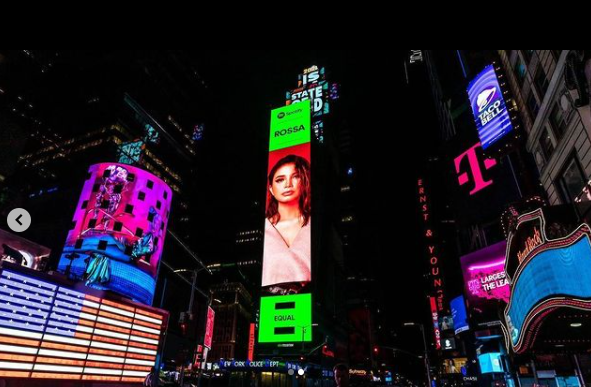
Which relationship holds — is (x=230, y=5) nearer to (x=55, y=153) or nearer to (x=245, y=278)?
(x=55, y=153)

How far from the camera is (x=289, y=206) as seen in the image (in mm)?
62000

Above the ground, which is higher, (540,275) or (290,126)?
(290,126)

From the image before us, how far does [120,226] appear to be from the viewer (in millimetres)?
36062

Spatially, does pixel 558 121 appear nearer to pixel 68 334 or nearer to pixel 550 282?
pixel 550 282

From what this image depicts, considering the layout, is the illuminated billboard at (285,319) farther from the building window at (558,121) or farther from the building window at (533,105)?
the building window at (558,121)

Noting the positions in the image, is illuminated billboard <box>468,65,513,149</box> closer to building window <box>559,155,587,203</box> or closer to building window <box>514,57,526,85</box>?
building window <box>559,155,587,203</box>

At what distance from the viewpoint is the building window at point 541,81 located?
1841cm

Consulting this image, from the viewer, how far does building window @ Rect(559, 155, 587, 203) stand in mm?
15648

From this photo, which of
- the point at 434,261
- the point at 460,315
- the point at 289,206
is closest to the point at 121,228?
the point at 289,206

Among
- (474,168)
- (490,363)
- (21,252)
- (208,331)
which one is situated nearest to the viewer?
(21,252)

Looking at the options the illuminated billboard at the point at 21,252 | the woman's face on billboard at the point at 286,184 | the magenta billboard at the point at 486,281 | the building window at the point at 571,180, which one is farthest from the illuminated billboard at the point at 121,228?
the building window at the point at 571,180

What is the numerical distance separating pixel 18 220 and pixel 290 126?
2319 inches

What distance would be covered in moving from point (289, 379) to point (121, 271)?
30627mm

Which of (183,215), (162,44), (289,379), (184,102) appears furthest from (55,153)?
(162,44)
